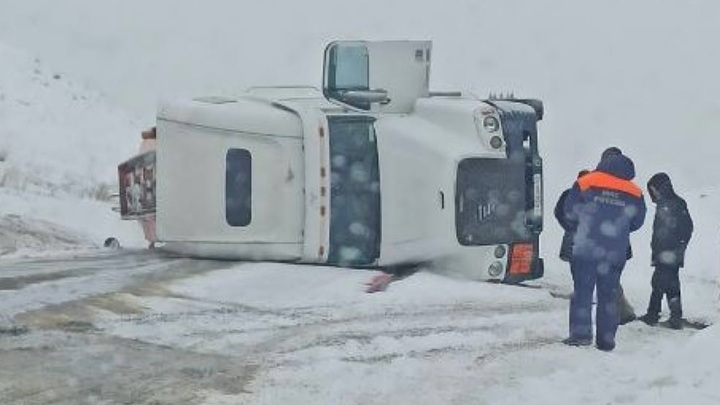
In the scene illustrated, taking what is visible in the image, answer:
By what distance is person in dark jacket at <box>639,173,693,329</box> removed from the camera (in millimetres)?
8812

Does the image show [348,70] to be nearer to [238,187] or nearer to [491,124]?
[238,187]

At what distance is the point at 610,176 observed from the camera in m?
7.06

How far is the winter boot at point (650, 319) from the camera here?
855cm

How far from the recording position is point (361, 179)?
1059cm

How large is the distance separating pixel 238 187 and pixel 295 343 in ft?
13.5

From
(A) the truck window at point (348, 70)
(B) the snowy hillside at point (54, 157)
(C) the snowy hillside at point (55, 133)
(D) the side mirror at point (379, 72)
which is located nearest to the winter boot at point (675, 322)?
(D) the side mirror at point (379, 72)

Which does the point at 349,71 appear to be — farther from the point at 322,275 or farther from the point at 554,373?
the point at 554,373

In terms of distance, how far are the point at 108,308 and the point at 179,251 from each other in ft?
12.2

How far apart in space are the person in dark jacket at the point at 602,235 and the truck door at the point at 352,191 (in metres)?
3.73

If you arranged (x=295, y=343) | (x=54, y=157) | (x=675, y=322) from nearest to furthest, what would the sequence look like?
(x=295, y=343) < (x=675, y=322) < (x=54, y=157)

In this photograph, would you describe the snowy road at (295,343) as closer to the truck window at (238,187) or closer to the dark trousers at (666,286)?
the dark trousers at (666,286)

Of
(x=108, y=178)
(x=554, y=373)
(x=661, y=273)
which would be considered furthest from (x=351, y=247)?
(x=108, y=178)

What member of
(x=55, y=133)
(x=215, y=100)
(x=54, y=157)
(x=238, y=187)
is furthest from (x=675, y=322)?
(x=55, y=133)

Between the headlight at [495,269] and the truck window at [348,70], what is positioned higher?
the truck window at [348,70]
